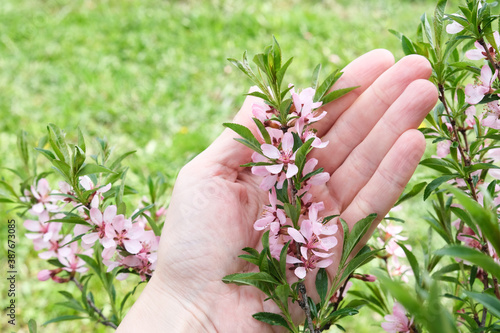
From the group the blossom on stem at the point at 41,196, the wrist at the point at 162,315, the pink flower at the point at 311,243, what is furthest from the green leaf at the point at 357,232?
the blossom on stem at the point at 41,196

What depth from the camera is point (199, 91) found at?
4.36 metres

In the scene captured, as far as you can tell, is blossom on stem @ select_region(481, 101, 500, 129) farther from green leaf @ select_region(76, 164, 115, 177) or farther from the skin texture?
green leaf @ select_region(76, 164, 115, 177)

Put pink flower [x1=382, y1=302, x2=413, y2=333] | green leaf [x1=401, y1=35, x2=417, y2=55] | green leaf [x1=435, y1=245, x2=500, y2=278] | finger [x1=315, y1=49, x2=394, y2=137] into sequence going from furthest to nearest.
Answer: finger [x1=315, y1=49, x2=394, y2=137], green leaf [x1=401, y1=35, x2=417, y2=55], pink flower [x1=382, y1=302, x2=413, y2=333], green leaf [x1=435, y1=245, x2=500, y2=278]

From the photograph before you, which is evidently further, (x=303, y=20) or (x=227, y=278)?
(x=303, y=20)

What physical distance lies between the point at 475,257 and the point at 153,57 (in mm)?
4331

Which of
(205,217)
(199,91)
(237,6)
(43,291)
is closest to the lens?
(205,217)

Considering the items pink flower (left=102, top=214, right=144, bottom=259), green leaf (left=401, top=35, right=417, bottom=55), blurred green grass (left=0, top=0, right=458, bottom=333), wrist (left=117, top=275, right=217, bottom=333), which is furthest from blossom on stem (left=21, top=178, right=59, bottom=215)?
blurred green grass (left=0, top=0, right=458, bottom=333)

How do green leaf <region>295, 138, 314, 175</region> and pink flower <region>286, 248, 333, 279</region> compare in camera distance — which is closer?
green leaf <region>295, 138, 314, 175</region>

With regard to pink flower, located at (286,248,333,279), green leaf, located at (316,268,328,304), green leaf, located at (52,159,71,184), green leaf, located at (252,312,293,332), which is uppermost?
green leaf, located at (52,159,71,184)

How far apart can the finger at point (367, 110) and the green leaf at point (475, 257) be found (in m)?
0.90

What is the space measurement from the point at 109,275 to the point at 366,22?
4197mm

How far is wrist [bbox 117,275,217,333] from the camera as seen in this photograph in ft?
5.11

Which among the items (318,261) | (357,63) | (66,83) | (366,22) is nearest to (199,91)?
(66,83)

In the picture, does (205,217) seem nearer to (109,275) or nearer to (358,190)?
(109,275)
